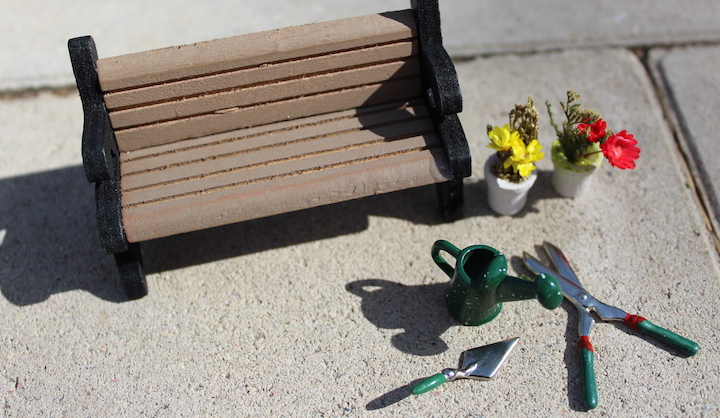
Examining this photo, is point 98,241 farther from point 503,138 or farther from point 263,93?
point 503,138

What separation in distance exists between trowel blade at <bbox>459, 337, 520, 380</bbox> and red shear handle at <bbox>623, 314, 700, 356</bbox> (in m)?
0.50

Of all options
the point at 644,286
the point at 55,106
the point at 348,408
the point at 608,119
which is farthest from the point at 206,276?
the point at 608,119

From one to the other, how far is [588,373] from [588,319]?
0.90 feet

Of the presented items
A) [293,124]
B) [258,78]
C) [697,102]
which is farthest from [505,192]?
[697,102]

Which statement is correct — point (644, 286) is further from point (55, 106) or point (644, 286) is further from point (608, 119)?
point (55, 106)

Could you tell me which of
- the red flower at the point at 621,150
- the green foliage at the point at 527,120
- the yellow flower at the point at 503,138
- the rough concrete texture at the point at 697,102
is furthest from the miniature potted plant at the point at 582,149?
the rough concrete texture at the point at 697,102

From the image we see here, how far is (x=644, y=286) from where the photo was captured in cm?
295

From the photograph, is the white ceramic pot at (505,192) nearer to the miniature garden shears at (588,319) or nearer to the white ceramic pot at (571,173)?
the white ceramic pot at (571,173)

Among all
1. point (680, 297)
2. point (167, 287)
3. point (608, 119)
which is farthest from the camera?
point (608, 119)

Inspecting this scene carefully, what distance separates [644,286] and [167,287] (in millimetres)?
2250

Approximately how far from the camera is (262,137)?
3.08 m

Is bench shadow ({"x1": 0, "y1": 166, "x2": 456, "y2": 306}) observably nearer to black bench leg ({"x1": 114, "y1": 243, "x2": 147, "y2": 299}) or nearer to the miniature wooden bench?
black bench leg ({"x1": 114, "y1": 243, "x2": 147, "y2": 299})

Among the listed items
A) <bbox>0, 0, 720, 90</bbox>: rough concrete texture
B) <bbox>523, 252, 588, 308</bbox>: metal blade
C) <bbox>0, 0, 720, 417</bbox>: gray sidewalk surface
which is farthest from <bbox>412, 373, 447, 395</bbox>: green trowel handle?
<bbox>0, 0, 720, 90</bbox>: rough concrete texture

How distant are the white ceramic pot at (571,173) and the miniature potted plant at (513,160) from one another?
17cm
